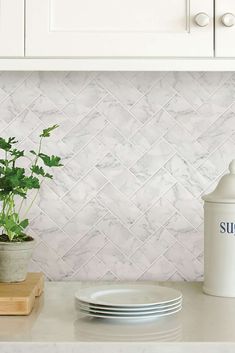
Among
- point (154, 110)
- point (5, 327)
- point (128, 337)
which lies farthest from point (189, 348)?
point (154, 110)

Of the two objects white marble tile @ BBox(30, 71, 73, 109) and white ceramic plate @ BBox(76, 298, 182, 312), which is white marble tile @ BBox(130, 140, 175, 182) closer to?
white marble tile @ BBox(30, 71, 73, 109)

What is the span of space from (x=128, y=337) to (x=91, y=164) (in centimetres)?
80

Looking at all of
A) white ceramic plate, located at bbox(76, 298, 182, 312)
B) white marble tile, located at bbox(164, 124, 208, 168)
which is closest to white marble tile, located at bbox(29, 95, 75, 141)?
white marble tile, located at bbox(164, 124, 208, 168)

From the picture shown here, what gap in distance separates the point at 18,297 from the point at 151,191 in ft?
2.17

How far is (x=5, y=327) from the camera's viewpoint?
1.68 meters

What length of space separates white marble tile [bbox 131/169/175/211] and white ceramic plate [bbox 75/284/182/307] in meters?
0.37

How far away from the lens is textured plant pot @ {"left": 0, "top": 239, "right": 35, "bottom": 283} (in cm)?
195

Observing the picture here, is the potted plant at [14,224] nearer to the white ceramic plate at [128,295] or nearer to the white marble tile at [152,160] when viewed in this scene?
the white ceramic plate at [128,295]
